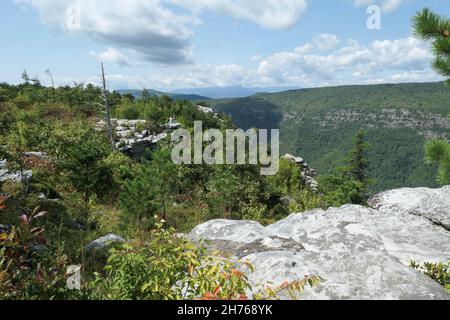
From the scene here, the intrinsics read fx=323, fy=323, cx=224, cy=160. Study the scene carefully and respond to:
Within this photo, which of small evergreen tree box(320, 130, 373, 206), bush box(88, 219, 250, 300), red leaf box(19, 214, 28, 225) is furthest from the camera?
small evergreen tree box(320, 130, 373, 206)

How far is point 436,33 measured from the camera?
709 cm

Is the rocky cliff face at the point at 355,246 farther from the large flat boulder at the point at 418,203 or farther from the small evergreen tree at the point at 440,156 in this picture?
the small evergreen tree at the point at 440,156

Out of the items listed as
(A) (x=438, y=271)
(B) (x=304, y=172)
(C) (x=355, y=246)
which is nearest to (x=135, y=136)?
(B) (x=304, y=172)

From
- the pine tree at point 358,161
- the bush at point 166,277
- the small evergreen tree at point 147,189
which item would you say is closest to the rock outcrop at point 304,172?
the pine tree at point 358,161

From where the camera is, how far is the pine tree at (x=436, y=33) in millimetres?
6953

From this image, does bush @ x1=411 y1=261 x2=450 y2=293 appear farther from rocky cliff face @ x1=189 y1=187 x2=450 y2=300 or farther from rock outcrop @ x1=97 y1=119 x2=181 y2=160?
rock outcrop @ x1=97 y1=119 x2=181 y2=160

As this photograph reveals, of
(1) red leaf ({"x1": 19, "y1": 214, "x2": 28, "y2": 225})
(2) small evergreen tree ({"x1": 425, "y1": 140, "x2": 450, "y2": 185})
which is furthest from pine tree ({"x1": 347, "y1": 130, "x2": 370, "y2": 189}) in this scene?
(1) red leaf ({"x1": 19, "y1": 214, "x2": 28, "y2": 225})

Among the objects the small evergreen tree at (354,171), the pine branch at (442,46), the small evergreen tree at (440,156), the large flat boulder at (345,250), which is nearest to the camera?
the large flat boulder at (345,250)

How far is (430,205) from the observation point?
7.76 m

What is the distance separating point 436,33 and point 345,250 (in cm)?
556

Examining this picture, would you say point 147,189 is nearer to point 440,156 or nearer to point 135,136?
point 440,156

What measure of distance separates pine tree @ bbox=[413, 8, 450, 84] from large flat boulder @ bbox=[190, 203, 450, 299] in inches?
137

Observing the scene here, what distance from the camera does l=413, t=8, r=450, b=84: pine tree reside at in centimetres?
695
